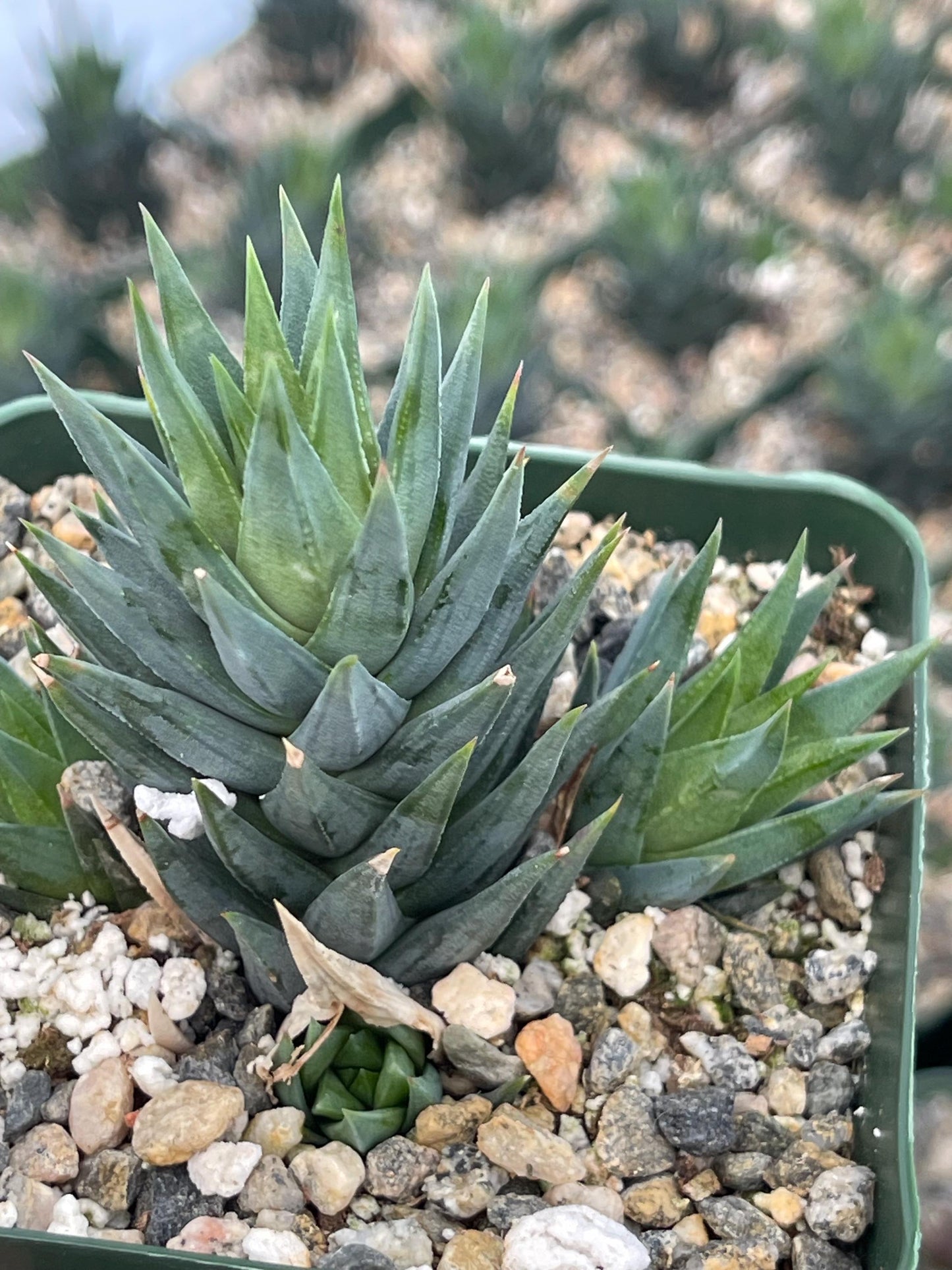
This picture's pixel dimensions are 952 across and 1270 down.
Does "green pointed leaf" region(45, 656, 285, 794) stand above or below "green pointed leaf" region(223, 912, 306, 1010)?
above

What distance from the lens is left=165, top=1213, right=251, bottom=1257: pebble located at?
79 centimetres

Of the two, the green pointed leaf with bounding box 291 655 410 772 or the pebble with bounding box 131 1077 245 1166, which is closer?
the green pointed leaf with bounding box 291 655 410 772

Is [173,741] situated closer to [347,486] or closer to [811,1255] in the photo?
[347,486]

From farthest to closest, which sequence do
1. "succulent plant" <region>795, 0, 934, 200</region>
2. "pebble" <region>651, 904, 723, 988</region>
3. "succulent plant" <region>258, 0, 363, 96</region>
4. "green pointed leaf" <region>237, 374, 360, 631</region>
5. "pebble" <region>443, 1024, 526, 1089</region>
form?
1. "succulent plant" <region>258, 0, 363, 96</region>
2. "succulent plant" <region>795, 0, 934, 200</region>
3. "pebble" <region>651, 904, 723, 988</region>
4. "pebble" <region>443, 1024, 526, 1089</region>
5. "green pointed leaf" <region>237, 374, 360, 631</region>

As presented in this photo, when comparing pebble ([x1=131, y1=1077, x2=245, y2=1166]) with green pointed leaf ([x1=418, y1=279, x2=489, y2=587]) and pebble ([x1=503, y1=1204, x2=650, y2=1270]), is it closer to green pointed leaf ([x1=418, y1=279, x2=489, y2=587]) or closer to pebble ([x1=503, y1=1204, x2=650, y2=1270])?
pebble ([x1=503, y1=1204, x2=650, y2=1270])

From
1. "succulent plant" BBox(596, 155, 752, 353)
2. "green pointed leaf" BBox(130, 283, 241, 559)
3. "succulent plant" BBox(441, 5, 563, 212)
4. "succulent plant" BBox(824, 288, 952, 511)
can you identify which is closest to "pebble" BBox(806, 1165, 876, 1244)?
"green pointed leaf" BBox(130, 283, 241, 559)

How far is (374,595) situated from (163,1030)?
374mm

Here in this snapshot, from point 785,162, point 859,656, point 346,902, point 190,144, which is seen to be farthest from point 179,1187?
point 785,162

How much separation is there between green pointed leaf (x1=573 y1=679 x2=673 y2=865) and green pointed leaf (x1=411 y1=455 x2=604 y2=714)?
142 mm

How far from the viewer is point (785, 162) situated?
7.86ft

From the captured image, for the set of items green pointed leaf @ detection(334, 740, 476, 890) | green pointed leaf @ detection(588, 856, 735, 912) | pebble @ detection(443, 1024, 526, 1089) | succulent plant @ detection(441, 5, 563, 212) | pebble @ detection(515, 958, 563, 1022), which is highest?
succulent plant @ detection(441, 5, 563, 212)

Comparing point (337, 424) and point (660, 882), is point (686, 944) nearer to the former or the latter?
point (660, 882)

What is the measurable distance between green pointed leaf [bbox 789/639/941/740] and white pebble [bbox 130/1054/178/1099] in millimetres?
490

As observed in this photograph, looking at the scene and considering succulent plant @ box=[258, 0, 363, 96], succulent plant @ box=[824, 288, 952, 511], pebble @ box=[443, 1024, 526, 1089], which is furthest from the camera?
succulent plant @ box=[258, 0, 363, 96]
